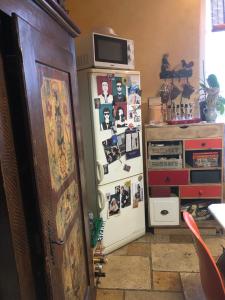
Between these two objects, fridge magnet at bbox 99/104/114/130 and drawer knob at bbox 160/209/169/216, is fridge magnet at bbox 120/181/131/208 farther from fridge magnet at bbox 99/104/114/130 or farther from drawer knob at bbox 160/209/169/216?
fridge magnet at bbox 99/104/114/130

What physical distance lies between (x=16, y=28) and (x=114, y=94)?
1.68 m

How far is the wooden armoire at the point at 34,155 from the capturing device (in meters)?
0.77

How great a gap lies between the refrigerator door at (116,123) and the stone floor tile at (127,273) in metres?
0.75

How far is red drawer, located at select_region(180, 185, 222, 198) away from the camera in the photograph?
8.91ft

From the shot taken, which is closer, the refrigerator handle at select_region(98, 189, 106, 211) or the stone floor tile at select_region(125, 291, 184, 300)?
the stone floor tile at select_region(125, 291, 184, 300)

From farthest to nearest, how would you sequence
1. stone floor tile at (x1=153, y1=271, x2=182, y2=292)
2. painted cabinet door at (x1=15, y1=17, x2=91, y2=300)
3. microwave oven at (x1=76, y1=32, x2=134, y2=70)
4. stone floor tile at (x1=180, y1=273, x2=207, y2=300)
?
microwave oven at (x1=76, y1=32, x2=134, y2=70) → stone floor tile at (x1=153, y1=271, x2=182, y2=292) → stone floor tile at (x1=180, y1=273, x2=207, y2=300) → painted cabinet door at (x1=15, y1=17, x2=91, y2=300)

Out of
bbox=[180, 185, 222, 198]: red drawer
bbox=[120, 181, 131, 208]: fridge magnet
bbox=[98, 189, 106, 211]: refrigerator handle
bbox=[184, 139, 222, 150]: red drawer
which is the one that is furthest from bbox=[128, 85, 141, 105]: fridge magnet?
bbox=[180, 185, 222, 198]: red drawer

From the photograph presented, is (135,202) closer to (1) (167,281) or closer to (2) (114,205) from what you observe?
(2) (114,205)

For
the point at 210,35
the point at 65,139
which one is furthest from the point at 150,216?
the point at 210,35

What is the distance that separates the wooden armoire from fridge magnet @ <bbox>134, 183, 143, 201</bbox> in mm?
1481

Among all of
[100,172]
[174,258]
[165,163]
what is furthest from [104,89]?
[174,258]

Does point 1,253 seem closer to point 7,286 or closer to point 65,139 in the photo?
point 7,286

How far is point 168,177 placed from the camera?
9.01ft

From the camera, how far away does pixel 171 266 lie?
2.35 meters
